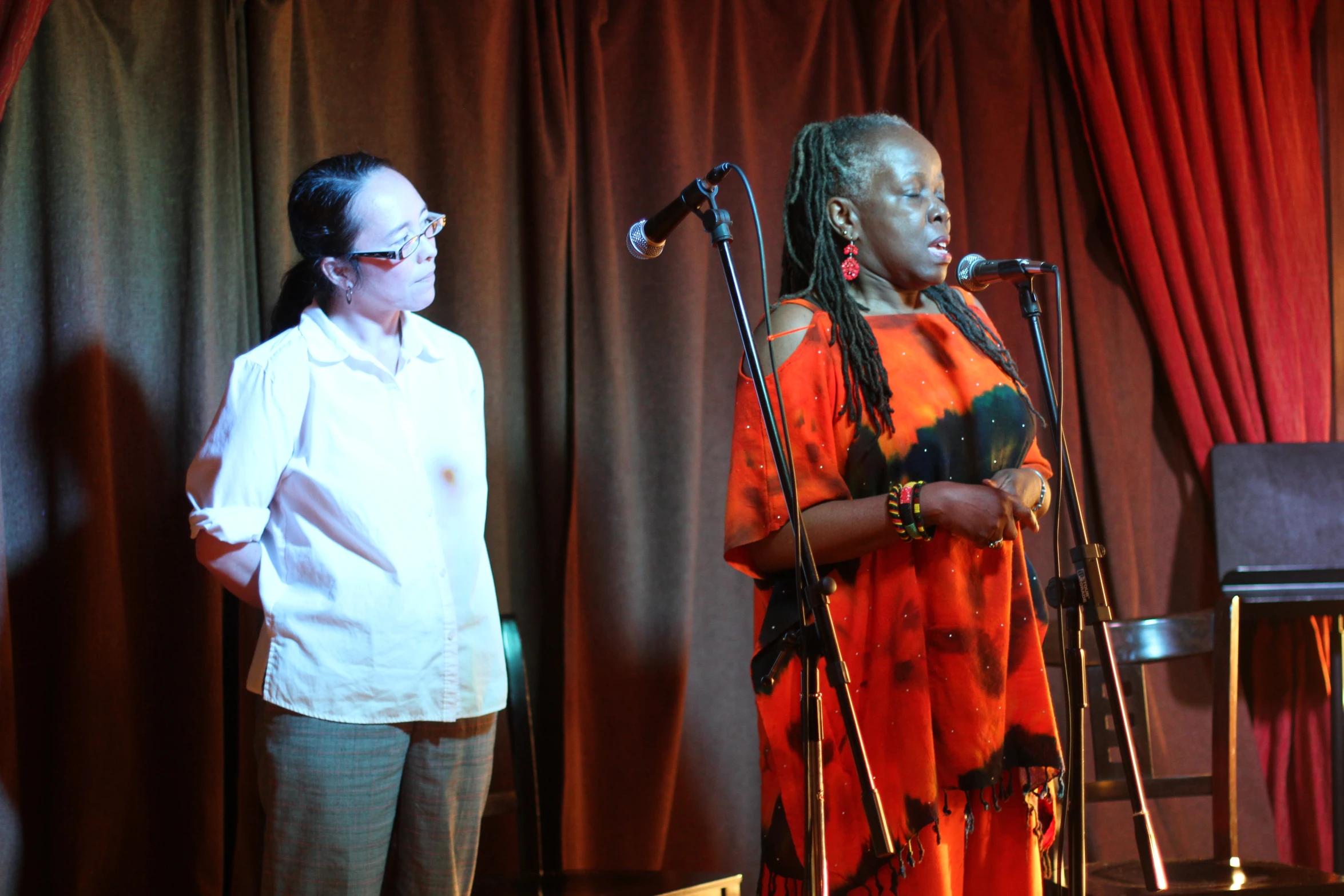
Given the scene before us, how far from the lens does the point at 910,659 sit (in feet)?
5.02

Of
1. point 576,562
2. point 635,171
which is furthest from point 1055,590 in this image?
point 635,171

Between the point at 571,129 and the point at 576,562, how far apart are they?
42.4 inches

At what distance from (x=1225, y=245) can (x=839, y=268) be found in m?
2.12

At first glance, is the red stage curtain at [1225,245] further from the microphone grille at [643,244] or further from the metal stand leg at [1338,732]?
the microphone grille at [643,244]

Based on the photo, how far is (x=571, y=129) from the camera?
280 centimetres

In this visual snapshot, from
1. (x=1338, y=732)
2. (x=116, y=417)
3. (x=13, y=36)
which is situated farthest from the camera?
(x=1338, y=732)

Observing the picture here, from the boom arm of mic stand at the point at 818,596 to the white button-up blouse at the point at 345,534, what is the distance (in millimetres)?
622

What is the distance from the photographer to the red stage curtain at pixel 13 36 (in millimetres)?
2105

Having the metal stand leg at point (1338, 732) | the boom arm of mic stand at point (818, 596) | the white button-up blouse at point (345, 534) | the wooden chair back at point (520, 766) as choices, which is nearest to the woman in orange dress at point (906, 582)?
the boom arm of mic stand at point (818, 596)

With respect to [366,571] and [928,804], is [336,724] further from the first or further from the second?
Result: [928,804]

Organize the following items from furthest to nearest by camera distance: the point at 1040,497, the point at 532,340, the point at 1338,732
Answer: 1. the point at 1338,732
2. the point at 532,340
3. the point at 1040,497

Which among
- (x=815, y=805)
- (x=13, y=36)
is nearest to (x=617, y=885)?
(x=815, y=805)

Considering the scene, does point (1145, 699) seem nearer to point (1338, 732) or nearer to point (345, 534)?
point (1338, 732)

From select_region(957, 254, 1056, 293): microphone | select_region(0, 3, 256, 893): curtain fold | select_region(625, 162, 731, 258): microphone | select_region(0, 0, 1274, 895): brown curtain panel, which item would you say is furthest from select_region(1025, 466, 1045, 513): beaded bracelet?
select_region(0, 3, 256, 893): curtain fold
